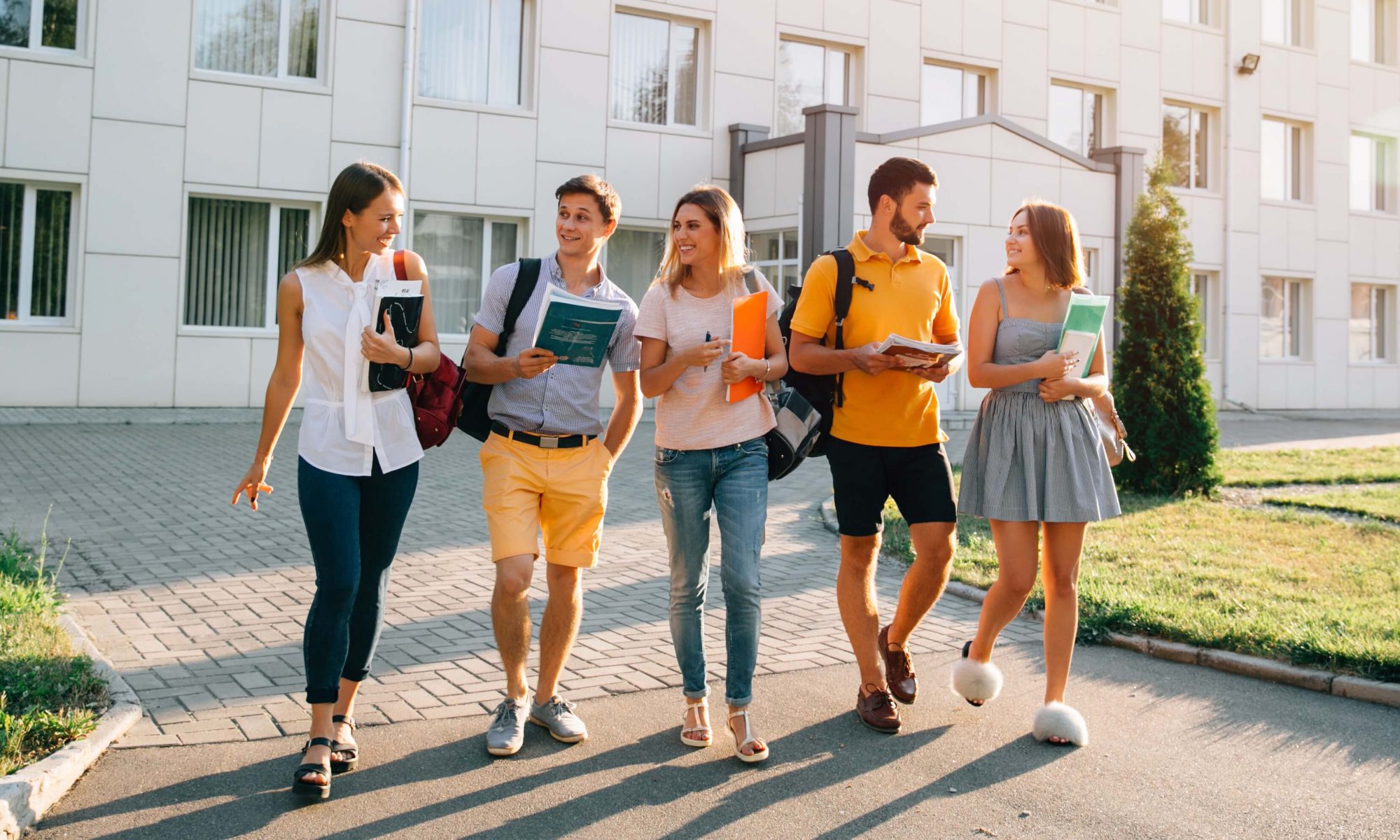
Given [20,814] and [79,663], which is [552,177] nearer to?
[79,663]

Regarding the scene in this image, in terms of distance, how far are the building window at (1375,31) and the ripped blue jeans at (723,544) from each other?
91.7 feet

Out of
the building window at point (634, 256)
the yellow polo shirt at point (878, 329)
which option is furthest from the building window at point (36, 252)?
the yellow polo shirt at point (878, 329)

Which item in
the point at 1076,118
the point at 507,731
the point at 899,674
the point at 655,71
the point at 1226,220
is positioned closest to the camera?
the point at 507,731

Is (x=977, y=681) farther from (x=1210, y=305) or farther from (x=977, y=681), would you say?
(x=1210, y=305)

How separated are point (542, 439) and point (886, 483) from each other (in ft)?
4.42

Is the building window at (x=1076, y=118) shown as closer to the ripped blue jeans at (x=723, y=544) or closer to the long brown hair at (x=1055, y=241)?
the long brown hair at (x=1055, y=241)

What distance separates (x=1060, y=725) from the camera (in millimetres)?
4590

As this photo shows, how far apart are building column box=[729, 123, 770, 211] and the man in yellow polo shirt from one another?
15.1 metres

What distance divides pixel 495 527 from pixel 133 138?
46.7 feet

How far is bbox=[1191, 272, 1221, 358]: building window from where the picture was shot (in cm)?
2467

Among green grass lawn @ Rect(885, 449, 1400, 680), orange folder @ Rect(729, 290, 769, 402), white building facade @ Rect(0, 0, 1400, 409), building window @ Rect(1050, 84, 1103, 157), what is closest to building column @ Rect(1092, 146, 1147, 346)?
white building facade @ Rect(0, 0, 1400, 409)

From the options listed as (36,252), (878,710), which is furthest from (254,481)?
(36,252)

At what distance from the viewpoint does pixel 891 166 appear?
15.9 feet

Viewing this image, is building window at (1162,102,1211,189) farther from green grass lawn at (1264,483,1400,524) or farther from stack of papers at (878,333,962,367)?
stack of papers at (878,333,962,367)
